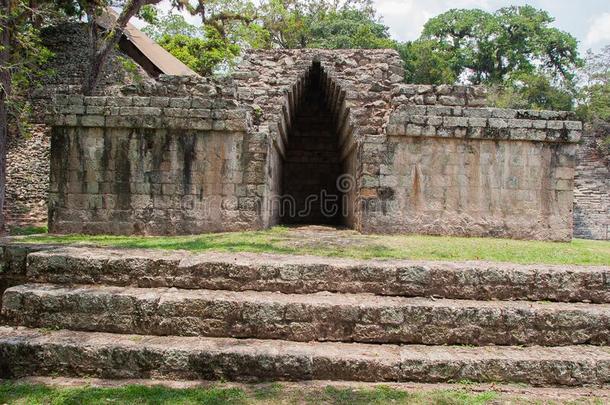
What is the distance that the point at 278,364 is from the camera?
14.2ft

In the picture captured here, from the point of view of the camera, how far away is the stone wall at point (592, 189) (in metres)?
23.4

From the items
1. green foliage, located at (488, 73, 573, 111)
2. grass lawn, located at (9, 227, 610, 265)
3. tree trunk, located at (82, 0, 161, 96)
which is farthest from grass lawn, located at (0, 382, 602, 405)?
green foliage, located at (488, 73, 573, 111)

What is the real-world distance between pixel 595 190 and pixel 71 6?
85.6ft

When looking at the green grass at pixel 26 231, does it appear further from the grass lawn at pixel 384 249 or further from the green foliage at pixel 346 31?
the green foliage at pixel 346 31

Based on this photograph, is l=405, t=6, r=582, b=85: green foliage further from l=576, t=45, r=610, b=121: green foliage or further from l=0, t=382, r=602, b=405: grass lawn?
l=0, t=382, r=602, b=405: grass lawn

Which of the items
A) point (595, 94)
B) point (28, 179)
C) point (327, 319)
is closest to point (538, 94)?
point (595, 94)

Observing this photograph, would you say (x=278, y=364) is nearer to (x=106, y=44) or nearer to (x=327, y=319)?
(x=327, y=319)

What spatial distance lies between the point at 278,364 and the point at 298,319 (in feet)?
1.92

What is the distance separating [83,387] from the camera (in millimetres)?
4184

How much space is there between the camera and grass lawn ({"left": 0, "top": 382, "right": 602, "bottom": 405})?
12.8ft

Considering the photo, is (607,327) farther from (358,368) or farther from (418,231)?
(418,231)

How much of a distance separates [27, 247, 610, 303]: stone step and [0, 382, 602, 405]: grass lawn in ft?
4.20

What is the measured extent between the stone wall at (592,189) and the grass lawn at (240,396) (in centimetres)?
2284

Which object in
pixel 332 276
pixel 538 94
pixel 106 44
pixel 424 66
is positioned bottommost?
pixel 332 276
